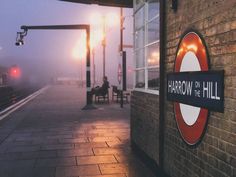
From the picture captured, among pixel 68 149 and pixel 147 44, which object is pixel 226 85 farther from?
pixel 68 149

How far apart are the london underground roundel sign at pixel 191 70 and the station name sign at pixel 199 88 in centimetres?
7

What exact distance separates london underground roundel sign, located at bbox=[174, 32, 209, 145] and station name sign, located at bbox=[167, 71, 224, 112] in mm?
71

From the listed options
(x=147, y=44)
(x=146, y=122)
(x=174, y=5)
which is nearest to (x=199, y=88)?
(x=174, y=5)

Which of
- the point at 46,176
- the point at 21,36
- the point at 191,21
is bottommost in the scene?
the point at 46,176

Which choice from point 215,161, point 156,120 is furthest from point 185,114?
point 156,120

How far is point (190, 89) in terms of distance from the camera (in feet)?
16.6

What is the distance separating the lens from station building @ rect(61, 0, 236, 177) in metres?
4.20

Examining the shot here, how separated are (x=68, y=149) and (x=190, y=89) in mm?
4988

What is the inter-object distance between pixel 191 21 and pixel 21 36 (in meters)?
19.5

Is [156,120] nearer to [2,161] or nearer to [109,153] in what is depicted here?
[109,153]

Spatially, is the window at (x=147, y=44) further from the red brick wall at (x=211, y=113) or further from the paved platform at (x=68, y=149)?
the paved platform at (x=68, y=149)

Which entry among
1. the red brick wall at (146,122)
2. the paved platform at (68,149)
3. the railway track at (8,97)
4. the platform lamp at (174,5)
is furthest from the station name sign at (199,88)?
the railway track at (8,97)

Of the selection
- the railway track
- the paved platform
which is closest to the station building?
the paved platform

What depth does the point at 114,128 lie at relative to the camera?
1297 cm
